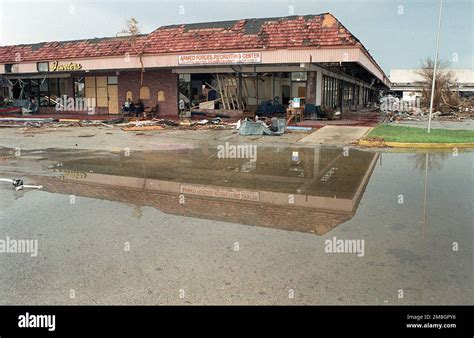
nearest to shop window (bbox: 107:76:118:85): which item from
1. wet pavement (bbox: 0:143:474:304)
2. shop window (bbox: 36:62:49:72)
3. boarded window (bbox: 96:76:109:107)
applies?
boarded window (bbox: 96:76:109:107)

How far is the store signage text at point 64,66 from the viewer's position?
28719 mm

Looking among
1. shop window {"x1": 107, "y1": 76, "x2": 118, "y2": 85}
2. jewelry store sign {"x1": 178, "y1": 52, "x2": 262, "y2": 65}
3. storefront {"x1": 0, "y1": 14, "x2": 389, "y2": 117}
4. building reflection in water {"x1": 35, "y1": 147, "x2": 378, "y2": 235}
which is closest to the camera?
building reflection in water {"x1": 35, "y1": 147, "x2": 378, "y2": 235}

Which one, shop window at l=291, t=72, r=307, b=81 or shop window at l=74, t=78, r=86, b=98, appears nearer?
shop window at l=291, t=72, r=307, b=81

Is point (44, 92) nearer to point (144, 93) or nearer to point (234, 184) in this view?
point (144, 93)

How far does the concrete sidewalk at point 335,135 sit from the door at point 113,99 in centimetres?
1821

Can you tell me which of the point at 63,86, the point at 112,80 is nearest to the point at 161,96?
the point at 112,80

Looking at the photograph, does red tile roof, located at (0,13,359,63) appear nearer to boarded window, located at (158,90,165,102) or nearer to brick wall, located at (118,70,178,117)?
brick wall, located at (118,70,178,117)

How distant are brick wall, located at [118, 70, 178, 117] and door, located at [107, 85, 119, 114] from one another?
1500mm

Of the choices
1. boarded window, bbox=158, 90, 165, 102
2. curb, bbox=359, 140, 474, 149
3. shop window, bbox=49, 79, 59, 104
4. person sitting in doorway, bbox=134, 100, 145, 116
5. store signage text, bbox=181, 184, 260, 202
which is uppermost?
shop window, bbox=49, 79, 59, 104

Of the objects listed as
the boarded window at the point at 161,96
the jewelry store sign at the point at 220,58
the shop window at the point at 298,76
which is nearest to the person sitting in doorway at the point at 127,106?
the boarded window at the point at 161,96

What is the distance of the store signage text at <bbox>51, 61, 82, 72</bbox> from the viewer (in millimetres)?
28719

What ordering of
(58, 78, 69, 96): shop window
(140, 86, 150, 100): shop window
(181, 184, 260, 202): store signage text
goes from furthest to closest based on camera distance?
1. (58, 78, 69, 96): shop window
2. (140, 86, 150, 100): shop window
3. (181, 184, 260, 202): store signage text
